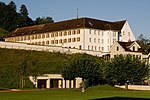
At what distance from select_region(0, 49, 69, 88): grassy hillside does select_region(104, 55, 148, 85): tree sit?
43.2 feet

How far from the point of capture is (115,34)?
376ft

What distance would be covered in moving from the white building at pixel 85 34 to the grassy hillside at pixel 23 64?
18.6 m

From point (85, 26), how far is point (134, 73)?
143ft

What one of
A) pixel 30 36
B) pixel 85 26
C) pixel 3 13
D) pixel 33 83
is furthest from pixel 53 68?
pixel 3 13

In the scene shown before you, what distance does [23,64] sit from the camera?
81.0m

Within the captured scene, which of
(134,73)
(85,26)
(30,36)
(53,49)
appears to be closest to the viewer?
(134,73)

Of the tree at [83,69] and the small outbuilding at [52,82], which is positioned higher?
the tree at [83,69]

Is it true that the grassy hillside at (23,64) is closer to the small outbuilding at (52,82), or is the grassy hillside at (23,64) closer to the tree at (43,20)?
the small outbuilding at (52,82)

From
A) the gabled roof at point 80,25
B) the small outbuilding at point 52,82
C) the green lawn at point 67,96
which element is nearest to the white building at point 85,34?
the gabled roof at point 80,25

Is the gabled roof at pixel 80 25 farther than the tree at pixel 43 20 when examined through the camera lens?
No

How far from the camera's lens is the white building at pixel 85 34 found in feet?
365

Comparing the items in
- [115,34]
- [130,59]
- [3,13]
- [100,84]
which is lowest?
[100,84]

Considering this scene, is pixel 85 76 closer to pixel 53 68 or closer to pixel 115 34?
pixel 53 68

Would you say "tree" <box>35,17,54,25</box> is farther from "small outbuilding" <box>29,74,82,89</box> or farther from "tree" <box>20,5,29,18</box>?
"small outbuilding" <box>29,74,82,89</box>
